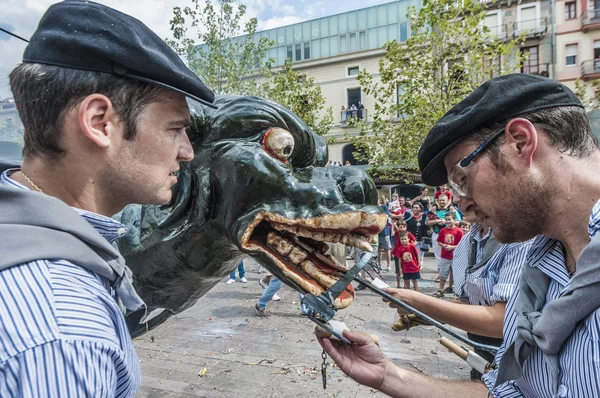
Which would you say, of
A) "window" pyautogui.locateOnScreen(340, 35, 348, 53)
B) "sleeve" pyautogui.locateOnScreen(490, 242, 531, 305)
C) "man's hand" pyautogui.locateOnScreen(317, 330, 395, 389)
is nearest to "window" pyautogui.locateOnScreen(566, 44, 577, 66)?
"window" pyautogui.locateOnScreen(340, 35, 348, 53)

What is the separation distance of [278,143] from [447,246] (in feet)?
21.6

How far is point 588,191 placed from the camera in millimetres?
1236

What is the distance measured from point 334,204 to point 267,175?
0.29 metres

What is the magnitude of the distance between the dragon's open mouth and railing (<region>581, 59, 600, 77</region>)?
2974 cm

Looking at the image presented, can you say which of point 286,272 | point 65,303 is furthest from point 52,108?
point 286,272

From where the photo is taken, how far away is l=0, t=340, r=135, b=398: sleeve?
575 millimetres

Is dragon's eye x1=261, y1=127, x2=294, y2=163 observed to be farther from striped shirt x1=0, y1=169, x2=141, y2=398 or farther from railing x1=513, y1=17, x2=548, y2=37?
railing x1=513, y1=17, x2=548, y2=37

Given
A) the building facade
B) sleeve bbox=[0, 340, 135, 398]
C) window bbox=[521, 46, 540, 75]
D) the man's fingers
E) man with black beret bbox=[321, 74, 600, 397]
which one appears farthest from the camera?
the building facade

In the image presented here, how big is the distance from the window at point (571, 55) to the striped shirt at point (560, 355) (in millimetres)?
30287

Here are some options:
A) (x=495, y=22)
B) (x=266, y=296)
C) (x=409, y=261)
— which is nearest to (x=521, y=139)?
(x=266, y=296)

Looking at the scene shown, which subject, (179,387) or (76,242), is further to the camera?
(179,387)

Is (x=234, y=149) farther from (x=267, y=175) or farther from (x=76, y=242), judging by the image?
(x=76, y=242)

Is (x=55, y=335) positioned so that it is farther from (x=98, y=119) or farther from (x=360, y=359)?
(x=360, y=359)

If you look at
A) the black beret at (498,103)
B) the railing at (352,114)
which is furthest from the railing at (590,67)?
the black beret at (498,103)
